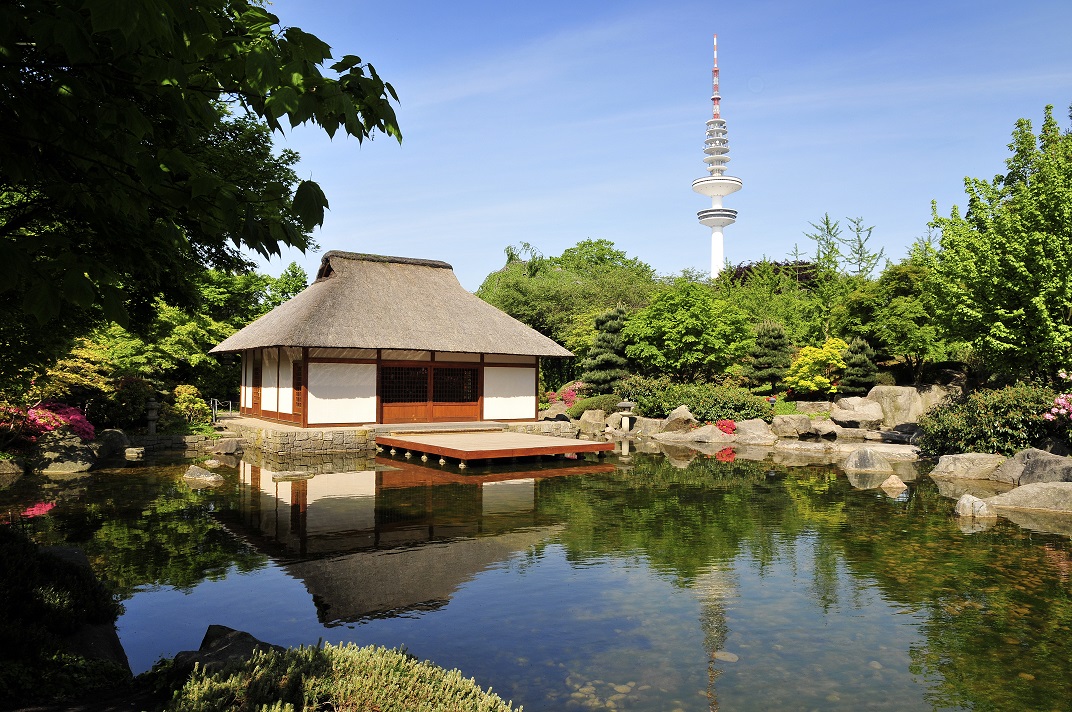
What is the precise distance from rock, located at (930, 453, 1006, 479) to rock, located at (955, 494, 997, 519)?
4.86 metres

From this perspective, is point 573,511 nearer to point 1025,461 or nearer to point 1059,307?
point 1025,461

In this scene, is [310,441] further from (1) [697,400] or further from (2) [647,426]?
(1) [697,400]

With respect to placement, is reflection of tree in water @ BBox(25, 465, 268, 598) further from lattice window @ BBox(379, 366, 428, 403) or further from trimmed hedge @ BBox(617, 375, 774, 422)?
trimmed hedge @ BBox(617, 375, 774, 422)

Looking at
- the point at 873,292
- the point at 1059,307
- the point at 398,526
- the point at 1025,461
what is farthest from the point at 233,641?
the point at 873,292

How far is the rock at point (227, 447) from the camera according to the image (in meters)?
20.1

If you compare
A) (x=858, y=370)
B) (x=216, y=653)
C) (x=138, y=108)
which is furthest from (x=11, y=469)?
(x=858, y=370)

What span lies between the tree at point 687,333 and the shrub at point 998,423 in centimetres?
1171

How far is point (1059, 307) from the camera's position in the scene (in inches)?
687

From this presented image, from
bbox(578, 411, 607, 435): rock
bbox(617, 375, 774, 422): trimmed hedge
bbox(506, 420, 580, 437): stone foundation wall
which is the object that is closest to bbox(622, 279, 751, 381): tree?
bbox(617, 375, 774, 422): trimmed hedge

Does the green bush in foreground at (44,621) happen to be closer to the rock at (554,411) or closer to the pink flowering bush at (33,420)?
the pink flowering bush at (33,420)

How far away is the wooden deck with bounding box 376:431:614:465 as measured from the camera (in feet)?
55.8

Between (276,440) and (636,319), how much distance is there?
17.6 m

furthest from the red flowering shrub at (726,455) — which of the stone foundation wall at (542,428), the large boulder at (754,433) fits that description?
the stone foundation wall at (542,428)

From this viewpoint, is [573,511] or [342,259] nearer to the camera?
[573,511]
